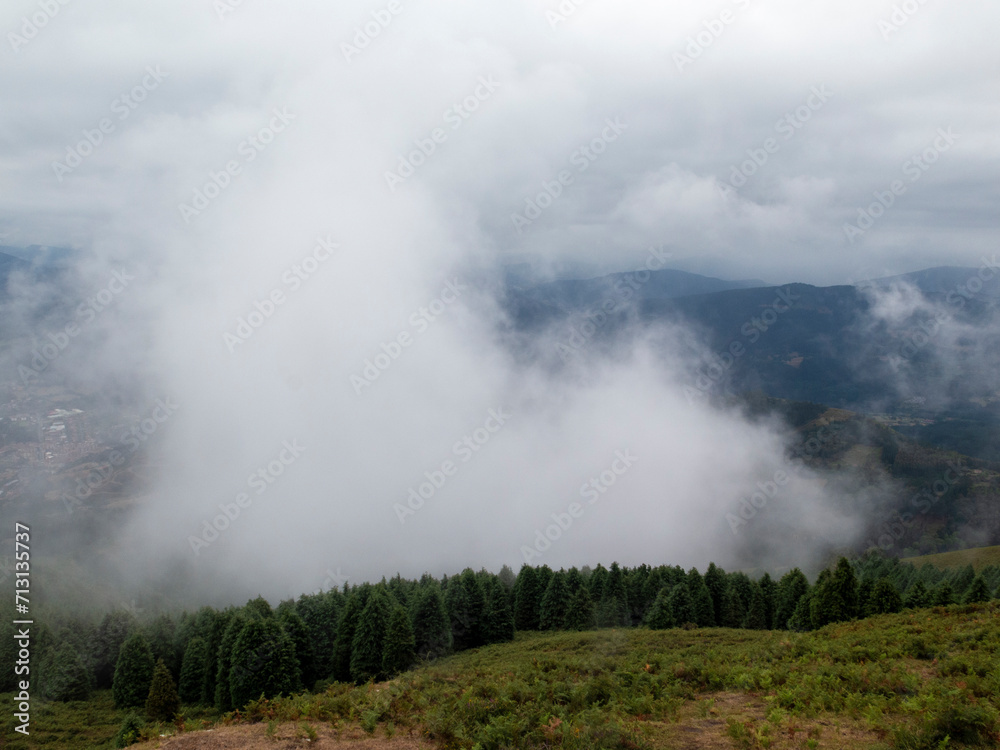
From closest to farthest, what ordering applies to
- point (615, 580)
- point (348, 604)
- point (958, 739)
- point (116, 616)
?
point (958, 739) → point (348, 604) → point (116, 616) → point (615, 580)

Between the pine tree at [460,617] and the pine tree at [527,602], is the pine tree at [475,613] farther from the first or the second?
the pine tree at [527,602]

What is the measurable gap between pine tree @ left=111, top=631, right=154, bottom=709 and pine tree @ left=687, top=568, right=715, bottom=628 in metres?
66.6

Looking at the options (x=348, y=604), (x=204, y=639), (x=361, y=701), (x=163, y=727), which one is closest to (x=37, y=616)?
(x=204, y=639)

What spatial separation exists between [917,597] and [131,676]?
93.2 m

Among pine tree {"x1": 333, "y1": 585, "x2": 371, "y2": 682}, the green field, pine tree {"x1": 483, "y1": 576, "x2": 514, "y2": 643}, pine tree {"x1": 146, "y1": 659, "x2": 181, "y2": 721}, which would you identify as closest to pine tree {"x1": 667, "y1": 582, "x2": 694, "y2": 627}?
pine tree {"x1": 483, "y1": 576, "x2": 514, "y2": 643}

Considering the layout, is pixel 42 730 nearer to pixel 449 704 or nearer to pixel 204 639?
pixel 204 639

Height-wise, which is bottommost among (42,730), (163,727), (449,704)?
(42,730)

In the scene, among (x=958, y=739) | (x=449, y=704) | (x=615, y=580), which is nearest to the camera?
(x=958, y=739)

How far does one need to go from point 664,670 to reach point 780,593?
200 ft

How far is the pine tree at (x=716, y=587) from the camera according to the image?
7788 cm

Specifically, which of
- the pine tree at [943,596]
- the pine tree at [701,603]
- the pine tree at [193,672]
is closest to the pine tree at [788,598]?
the pine tree at [701,603]

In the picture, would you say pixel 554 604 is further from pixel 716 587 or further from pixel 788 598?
pixel 788 598

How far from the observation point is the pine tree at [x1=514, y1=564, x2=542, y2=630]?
8794 cm

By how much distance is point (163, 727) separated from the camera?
2538cm
